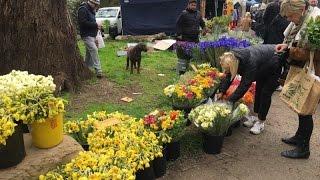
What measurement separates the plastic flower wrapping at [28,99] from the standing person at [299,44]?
103 inches

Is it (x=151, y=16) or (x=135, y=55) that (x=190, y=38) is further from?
(x=151, y=16)

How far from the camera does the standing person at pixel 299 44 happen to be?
4230 millimetres

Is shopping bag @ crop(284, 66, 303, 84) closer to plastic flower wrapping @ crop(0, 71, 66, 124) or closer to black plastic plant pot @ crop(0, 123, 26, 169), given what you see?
plastic flower wrapping @ crop(0, 71, 66, 124)

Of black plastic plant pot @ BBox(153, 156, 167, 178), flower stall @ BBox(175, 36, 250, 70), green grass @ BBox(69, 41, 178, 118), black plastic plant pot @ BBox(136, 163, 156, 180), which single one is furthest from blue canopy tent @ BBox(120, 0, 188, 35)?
black plastic plant pot @ BBox(136, 163, 156, 180)

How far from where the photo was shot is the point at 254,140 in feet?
17.4

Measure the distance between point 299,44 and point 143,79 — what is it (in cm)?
472

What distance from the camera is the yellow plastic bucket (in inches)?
130

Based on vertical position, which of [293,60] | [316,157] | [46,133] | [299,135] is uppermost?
[293,60]

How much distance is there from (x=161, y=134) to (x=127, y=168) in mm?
1023

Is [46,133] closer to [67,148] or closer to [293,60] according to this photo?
[67,148]

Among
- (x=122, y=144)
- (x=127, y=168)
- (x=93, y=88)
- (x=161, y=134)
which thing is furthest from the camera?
(x=93, y=88)

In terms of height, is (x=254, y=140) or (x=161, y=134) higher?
(x=161, y=134)

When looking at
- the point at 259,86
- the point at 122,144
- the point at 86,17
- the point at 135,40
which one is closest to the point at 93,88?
the point at 86,17

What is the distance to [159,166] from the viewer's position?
4.25 meters
